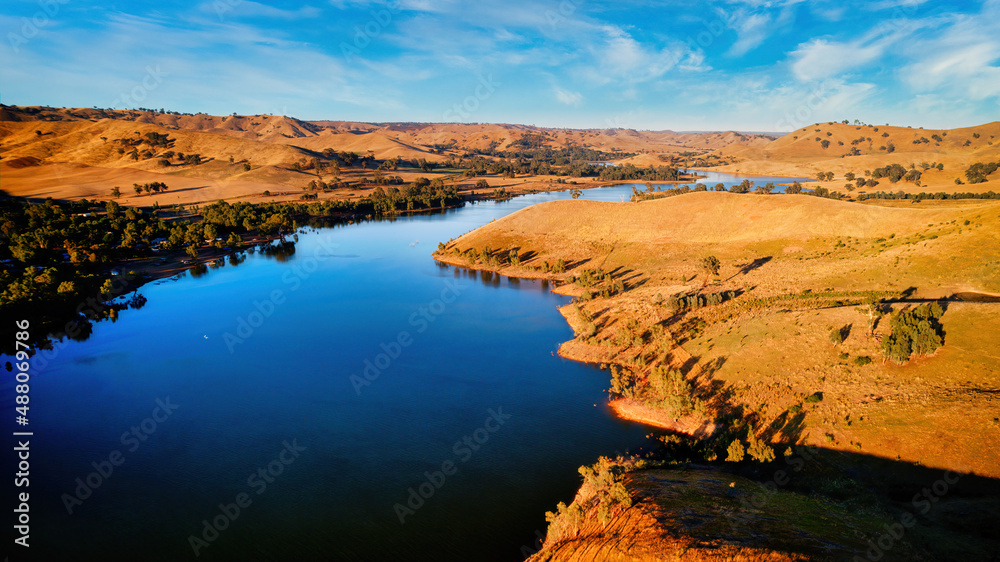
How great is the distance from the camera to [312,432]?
3088 centimetres

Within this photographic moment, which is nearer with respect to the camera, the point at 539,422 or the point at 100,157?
the point at 539,422

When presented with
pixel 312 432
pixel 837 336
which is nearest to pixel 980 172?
pixel 837 336

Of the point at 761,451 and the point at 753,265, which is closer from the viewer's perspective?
the point at 761,451

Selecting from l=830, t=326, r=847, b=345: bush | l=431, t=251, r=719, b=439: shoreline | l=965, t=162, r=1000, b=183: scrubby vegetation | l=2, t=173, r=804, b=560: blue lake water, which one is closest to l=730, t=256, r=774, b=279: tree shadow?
l=431, t=251, r=719, b=439: shoreline

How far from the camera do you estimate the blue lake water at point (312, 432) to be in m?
22.8

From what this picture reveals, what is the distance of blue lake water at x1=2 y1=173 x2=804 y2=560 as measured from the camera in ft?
74.8

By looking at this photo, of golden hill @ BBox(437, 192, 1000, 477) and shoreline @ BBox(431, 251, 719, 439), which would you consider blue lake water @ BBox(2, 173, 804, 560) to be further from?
golden hill @ BBox(437, 192, 1000, 477)

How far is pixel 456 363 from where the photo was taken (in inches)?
1604

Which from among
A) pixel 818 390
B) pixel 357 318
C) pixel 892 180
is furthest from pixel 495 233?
pixel 892 180

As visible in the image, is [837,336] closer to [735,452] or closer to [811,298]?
[811,298]

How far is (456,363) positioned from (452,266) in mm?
39103

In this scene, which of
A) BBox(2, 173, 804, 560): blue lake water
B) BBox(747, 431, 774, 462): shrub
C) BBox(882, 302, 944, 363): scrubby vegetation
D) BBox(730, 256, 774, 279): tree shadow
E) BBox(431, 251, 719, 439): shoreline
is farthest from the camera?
BBox(730, 256, 774, 279): tree shadow

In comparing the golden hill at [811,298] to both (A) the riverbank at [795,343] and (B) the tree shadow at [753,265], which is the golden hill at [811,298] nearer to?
(A) the riverbank at [795,343]

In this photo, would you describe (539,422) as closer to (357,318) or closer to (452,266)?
(357,318)
